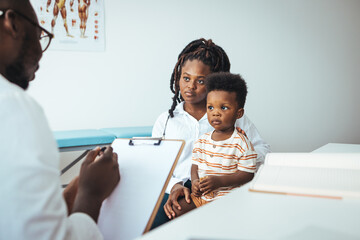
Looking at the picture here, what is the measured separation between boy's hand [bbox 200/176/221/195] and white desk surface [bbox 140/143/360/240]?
1.51 feet

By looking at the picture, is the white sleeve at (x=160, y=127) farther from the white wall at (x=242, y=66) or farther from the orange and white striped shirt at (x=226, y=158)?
the white wall at (x=242, y=66)

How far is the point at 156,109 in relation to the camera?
12.8ft

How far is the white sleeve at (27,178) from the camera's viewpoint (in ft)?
1.84

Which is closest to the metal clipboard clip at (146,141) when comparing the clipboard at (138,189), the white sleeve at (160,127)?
the clipboard at (138,189)

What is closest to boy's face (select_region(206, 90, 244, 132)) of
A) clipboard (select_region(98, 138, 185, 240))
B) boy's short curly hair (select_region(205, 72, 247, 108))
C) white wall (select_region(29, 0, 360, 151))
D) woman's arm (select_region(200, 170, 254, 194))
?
boy's short curly hair (select_region(205, 72, 247, 108))

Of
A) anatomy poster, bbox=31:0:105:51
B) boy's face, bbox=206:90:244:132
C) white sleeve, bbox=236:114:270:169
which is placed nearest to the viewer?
boy's face, bbox=206:90:244:132

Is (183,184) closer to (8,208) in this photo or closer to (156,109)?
(8,208)

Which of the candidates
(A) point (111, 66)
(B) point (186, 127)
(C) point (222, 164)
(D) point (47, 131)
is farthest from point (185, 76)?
(A) point (111, 66)

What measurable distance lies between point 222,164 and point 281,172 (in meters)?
0.44

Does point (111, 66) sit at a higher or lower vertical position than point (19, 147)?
lower

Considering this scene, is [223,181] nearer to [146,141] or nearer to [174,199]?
[174,199]

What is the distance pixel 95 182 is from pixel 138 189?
155 mm

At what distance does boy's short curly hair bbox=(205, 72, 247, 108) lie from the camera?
1.42 meters

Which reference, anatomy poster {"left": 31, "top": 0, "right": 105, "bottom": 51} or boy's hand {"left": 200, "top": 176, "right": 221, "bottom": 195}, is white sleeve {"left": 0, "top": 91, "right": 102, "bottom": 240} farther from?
anatomy poster {"left": 31, "top": 0, "right": 105, "bottom": 51}
